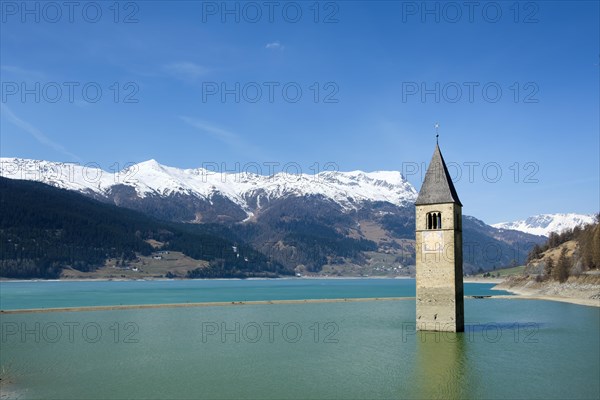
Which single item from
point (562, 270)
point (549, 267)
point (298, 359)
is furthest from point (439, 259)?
point (549, 267)

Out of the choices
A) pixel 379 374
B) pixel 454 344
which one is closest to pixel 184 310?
pixel 454 344

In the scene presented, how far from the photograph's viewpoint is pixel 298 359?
45.1m

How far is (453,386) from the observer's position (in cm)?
3538

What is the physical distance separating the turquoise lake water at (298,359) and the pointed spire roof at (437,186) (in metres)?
13.0

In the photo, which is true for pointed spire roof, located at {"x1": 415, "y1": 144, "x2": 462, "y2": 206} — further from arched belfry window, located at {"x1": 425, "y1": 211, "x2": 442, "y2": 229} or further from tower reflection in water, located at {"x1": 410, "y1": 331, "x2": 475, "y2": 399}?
tower reflection in water, located at {"x1": 410, "y1": 331, "x2": 475, "y2": 399}

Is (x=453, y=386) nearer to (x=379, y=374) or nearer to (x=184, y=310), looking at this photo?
(x=379, y=374)

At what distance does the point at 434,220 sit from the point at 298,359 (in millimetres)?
20665

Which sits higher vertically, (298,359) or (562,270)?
(562,270)

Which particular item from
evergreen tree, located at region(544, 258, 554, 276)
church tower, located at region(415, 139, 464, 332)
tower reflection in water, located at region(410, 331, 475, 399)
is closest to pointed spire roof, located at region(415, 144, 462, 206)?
church tower, located at region(415, 139, 464, 332)

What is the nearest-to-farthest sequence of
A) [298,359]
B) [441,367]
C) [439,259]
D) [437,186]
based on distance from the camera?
[441,367] → [298,359] → [439,259] → [437,186]

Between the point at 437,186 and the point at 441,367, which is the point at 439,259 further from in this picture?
the point at 441,367

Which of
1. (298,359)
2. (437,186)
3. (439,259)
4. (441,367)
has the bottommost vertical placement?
(298,359)

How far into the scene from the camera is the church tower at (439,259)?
54625 millimetres

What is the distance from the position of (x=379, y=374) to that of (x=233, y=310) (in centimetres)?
5678
